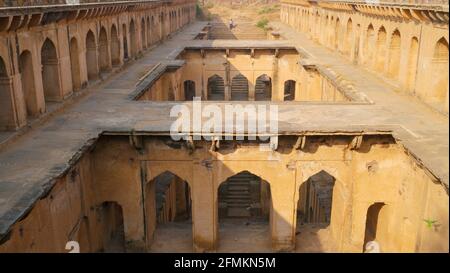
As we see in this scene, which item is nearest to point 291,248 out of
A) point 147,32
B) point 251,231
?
point 251,231

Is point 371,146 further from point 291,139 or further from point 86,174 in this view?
point 86,174

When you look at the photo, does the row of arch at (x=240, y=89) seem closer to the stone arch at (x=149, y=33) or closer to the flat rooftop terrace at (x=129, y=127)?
the stone arch at (x=149, y=33)

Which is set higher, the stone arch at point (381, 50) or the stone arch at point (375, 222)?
the stone arch at point (381, 50)

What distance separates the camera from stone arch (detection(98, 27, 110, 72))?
18.9 meters

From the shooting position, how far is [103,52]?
1902 centimetres

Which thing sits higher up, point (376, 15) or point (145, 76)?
point (376, 15)

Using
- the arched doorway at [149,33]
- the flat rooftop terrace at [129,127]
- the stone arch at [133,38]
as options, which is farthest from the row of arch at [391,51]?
the stone arch at [133,38]

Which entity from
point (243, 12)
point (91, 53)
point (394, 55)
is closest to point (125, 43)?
point (91, 53)

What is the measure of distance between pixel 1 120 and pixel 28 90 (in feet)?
4.40

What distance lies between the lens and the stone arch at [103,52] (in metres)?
18.9

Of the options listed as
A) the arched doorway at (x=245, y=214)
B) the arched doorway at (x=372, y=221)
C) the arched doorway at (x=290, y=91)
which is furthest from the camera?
the arched doorway at (x=290, y=91)

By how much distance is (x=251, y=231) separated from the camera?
14234 millimetres

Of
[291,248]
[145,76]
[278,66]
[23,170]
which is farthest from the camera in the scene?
[278,66]

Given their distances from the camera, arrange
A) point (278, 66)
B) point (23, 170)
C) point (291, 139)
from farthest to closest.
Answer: point (278, 66)
point (291, 139)
point (23, 170)
